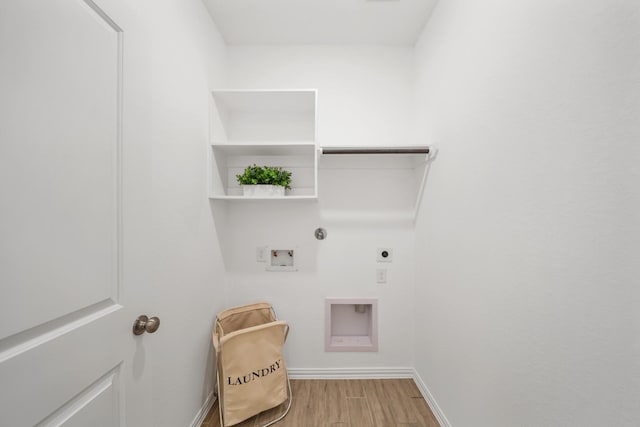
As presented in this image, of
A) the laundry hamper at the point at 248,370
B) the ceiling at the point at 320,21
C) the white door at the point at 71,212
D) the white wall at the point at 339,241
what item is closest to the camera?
the white door at the point at 71,212

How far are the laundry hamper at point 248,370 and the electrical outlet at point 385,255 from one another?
0.87m

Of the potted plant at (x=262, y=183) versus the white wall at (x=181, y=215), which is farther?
the potted plant at (x=262, y=183)

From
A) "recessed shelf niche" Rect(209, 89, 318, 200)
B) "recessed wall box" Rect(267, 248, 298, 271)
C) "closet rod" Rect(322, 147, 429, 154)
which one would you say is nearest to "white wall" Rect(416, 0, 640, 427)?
"closet rod" Rect(322, 147, 429, 154)

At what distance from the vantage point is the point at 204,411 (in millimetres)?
1589

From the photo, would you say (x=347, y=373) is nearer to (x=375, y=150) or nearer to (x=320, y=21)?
(x=375, y=150)

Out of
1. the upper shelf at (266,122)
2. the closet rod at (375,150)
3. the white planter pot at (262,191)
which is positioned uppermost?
the upper shelf at (266,122)

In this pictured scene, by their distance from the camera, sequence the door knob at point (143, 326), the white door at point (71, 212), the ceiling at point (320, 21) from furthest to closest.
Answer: the ceiling at point (320, 21)
the door knob at point (143, 326)
the white door at point (71, 212)

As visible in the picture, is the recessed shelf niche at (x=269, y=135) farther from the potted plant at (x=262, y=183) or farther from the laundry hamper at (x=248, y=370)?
the laundry hamper at (x=248, y=370)

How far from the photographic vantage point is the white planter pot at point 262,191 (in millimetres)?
1713

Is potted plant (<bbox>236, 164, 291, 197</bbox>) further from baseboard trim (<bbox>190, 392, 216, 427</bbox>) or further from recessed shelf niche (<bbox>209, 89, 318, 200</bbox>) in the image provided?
baseboard trim (<bbox>190, 392, 216, 427</bbox>)

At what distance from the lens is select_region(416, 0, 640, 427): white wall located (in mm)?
603

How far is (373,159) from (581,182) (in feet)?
4.46

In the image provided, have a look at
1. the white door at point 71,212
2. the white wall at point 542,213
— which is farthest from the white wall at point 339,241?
the white door at point 71,212

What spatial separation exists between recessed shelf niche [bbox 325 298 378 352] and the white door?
130 centimetres
